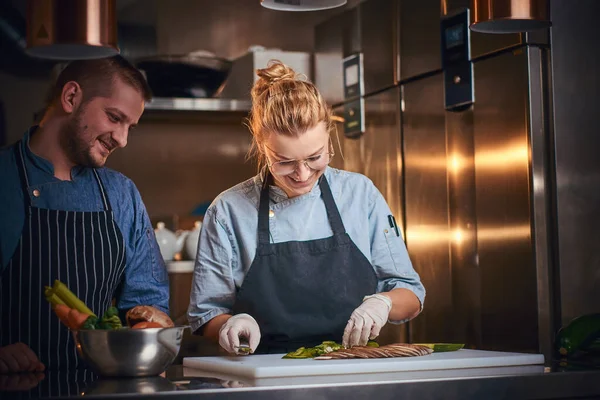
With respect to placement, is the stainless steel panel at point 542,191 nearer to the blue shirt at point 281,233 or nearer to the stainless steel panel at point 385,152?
the blue shirt at point 281,233

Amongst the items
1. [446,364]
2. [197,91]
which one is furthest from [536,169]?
[197,91]

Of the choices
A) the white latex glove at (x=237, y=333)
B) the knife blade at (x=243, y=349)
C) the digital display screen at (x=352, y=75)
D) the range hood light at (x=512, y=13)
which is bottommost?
the knife blade at (x=243, y=349)

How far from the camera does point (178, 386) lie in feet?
5.52

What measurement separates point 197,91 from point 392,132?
96 centimetres

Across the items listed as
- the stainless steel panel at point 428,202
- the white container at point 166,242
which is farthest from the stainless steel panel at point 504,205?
the white container at point 166,242

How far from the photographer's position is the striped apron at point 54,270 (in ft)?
8.45

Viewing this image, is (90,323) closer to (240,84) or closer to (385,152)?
(385,152)

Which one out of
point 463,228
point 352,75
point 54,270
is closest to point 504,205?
point 463,228

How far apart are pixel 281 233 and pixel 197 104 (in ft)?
5.28

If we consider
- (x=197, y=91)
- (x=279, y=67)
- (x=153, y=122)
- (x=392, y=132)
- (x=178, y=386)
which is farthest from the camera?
(x=153, y=122)

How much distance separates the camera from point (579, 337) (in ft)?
7.34

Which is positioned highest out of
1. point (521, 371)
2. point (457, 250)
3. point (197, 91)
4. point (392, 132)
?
point (197, 91)

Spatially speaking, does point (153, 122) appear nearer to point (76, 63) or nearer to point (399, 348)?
point (76, 63)

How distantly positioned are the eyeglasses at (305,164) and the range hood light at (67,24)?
722mm
